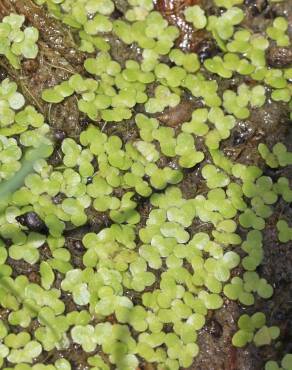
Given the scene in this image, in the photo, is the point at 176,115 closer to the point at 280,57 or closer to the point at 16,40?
the point at 280,57

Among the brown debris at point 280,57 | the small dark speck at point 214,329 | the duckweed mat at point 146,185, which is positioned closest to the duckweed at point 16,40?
the duckweed mat at point 146,185

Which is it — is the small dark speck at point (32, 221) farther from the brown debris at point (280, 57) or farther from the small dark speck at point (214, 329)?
→ the brown debris at point (280, 57)

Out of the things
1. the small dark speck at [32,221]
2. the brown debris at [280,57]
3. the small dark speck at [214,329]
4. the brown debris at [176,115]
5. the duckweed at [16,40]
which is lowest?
the small dark speck at [214,329]

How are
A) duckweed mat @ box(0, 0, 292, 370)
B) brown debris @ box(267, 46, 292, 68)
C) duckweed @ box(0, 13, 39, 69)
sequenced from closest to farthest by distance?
duckweed mat @ box(0, 0, 292, 370) → duckweed @ box(0, 13, 39, 69) → brown debris @ box(267, 46, 292, 68)

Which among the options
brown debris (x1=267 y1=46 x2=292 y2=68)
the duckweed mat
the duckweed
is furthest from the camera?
brown debris (x1=267 y1=46 x2=292 y2=68)

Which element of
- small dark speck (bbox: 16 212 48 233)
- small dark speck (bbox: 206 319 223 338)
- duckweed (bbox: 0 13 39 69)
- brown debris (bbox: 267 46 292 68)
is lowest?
small dark speck (bbox: 206 319 223 338)

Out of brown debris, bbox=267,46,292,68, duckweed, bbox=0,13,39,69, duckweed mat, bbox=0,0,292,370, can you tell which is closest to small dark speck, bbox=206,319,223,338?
duckweed mat, bbox=0,0,292,370

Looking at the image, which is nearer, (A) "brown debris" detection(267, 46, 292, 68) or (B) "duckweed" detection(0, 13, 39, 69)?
(B) "duckweed" detection(0, 13, 39, 69)

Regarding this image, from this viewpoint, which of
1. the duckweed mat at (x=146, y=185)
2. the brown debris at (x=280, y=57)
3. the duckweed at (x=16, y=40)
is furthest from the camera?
Answer: the brown debris at (x=280, y=57)

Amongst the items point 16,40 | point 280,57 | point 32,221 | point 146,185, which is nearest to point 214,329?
point 146,185

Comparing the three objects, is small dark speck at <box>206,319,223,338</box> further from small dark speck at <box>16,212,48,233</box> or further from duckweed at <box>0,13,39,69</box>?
duckweed at <box>0,13,39,69</box>
